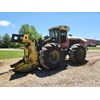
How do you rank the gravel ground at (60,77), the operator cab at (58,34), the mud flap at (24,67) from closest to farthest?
the gravel ground at (60,77)
the mud flap at (24,67)
the operator cab at (58,34)

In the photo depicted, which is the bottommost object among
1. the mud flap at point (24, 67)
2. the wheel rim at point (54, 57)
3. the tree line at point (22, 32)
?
the mud flap at point (24, 67)

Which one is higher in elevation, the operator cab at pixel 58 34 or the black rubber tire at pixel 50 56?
the operator cab at pixel 58 34

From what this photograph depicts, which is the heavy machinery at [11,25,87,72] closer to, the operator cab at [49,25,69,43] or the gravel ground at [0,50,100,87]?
the operator cab at [49,25,69,43]

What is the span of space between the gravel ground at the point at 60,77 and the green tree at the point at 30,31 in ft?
3.31

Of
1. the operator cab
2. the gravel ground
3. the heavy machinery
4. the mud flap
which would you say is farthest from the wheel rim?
the operator cab

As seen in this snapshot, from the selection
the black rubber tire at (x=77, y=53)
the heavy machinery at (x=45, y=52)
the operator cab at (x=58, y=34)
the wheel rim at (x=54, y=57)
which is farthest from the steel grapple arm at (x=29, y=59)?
the black rubber tire at (x=77, y=53)

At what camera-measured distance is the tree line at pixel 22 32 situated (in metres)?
7.58

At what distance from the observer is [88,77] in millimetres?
7539

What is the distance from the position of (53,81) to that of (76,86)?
2.00ft

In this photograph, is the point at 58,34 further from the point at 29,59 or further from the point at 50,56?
the point at 29,59

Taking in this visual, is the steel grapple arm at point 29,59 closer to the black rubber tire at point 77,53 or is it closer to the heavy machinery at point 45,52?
the heavy machinery at point 45,52

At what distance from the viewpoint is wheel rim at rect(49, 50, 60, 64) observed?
27.2 ft

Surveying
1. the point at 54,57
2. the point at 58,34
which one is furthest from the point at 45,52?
the point at 58,34
